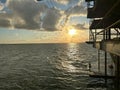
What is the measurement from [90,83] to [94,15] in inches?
370

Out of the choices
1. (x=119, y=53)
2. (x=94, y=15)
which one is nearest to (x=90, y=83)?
(x=94, y=15)

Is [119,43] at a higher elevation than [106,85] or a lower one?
higher

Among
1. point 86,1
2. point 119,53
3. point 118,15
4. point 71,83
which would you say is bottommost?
point 71,83

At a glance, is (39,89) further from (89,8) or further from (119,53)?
(119,53)

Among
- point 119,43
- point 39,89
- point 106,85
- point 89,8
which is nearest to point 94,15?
point 89,8

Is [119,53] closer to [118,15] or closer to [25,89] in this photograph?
[118,15]

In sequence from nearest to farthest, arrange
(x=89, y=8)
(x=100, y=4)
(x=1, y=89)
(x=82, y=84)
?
(x=100, y=4) < (x=89, y=8) < (x=1, y=89) < (x=82, y=84)

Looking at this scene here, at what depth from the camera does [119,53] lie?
31.3 feet

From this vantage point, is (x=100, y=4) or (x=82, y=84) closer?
(x=100, y=4)

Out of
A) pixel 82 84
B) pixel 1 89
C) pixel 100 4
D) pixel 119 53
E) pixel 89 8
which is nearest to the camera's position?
pixel 119 53

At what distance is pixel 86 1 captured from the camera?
28.3m

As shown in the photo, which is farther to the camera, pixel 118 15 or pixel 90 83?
pixel 90 83

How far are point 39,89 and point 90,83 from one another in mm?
7246

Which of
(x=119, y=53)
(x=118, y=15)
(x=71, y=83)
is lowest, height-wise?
(x=71, y=83)
